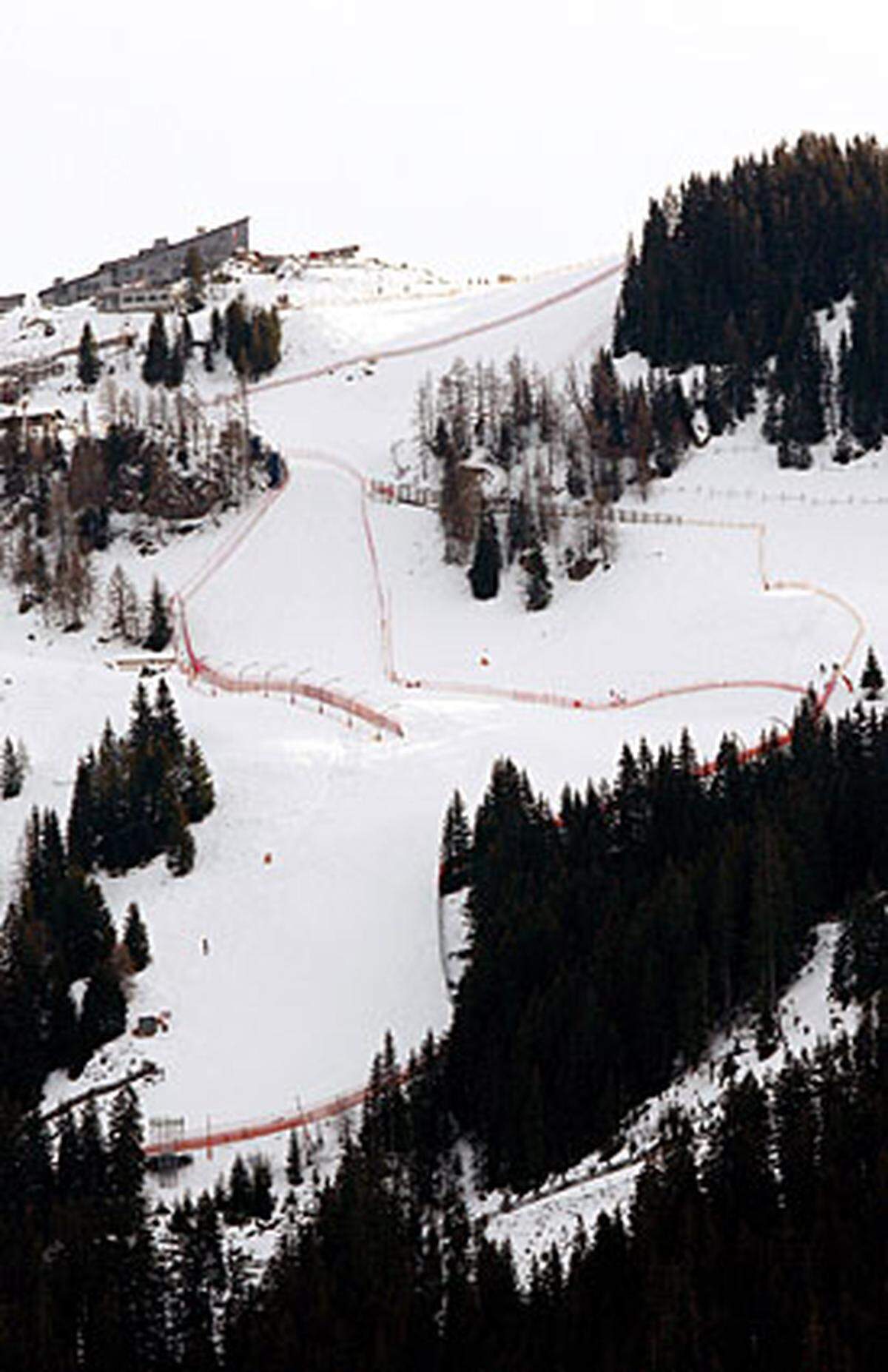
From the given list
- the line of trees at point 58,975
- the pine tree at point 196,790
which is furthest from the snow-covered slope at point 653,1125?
the pine tree at point 196,790

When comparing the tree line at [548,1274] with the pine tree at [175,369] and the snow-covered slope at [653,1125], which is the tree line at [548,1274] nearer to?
the snow-covered slope at [653,1125]

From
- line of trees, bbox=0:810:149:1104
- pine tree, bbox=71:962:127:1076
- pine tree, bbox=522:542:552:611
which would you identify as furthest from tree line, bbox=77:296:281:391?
pine tree, bbox=71:962:127:1076

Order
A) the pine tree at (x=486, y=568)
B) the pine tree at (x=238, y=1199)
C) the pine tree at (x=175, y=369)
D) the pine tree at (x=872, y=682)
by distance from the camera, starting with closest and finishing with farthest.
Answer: the pine tree at (x=238, y=1199) < the pine tree at (x=872, y=682) < the pine tree at (x=486, y=568) < the pine tree at (x=175, y=369)

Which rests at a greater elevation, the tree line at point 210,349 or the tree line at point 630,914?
the tree line at point 210,349

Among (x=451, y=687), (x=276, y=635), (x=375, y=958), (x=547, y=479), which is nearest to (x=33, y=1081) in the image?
(x=375, y=958)

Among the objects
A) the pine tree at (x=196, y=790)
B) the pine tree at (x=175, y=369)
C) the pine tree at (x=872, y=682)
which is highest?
the pine tree at (x=175, y=369)

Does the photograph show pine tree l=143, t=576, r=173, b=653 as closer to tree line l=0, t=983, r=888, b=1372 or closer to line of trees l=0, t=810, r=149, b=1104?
line of trees l=0, t=810, r=149, b=1104

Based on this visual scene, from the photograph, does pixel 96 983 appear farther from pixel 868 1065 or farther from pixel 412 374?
pixel 412 374

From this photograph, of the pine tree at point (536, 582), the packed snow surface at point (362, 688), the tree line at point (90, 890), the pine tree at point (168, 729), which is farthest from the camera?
the pine tree at point (536, 582)

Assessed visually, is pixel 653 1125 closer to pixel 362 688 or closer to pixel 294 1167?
pixel 294 1167
